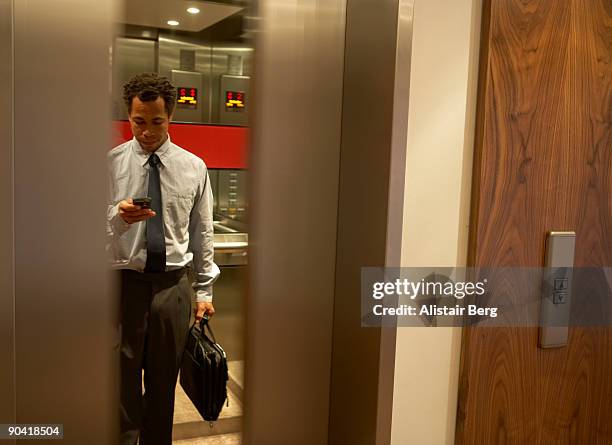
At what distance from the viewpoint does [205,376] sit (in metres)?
1.61

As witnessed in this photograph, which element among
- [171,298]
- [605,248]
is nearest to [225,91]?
[171,298]

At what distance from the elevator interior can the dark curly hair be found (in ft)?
0.24

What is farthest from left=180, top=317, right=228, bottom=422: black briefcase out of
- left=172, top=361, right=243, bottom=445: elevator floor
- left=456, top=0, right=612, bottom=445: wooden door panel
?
left=456, top=0, right=612, bottom=445: wooden door panel

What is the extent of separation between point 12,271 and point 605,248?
5.49 ft

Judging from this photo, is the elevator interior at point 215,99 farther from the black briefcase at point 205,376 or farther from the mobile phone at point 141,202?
the mobile phone at point 141,202

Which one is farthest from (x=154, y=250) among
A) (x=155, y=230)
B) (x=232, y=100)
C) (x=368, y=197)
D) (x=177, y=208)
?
(x=232, y=100)

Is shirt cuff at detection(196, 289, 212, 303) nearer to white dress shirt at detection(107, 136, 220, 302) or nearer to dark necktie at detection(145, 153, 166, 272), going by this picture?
white dress shirt at detection(107, 136, 220, 302)

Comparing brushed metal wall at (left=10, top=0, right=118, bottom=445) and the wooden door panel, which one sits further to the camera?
the wooden door panel

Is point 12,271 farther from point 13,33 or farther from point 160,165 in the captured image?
point 160,165

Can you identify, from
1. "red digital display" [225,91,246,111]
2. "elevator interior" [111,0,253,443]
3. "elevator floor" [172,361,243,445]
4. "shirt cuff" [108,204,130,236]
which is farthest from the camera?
"red digital display" [225,91,246,111]

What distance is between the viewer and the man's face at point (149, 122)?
170 cm

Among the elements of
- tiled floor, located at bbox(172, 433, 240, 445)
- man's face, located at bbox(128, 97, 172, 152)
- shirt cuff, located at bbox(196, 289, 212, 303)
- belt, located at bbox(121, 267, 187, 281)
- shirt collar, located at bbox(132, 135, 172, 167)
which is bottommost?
tiled floor, located at bbox(172, 433, 240, 445)

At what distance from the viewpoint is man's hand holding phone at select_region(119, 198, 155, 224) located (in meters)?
1.38

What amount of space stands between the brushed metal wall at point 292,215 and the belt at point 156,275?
0.32m
